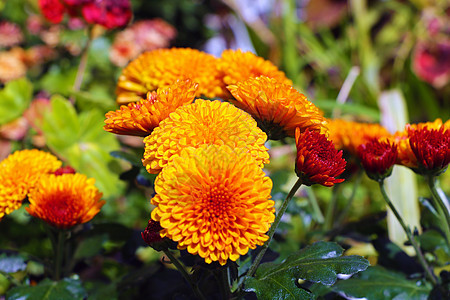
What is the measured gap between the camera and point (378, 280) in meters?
0.80

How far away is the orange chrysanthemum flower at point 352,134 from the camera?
35.0 inches

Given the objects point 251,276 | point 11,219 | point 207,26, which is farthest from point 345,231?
point 207,26

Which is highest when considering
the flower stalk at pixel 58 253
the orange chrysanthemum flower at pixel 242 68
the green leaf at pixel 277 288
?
the orange chrysanthemum flower at pixel 242 68

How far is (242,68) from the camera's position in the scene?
754 millimetres

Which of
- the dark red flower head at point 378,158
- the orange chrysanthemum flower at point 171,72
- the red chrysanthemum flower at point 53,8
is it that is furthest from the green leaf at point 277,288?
the red chrysanthemum flower at point 53,8

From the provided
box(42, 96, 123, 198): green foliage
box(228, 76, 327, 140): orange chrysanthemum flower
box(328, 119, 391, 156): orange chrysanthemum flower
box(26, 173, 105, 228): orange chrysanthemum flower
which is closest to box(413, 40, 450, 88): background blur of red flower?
box(328, 119, 391, 156): orange chrysanthemum flower

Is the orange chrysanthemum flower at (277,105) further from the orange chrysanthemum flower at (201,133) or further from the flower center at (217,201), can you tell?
the flower center at (217,201)

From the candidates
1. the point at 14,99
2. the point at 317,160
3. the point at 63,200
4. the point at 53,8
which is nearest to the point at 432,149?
the point at 317,160

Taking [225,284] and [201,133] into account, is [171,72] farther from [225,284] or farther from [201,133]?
[225,284]

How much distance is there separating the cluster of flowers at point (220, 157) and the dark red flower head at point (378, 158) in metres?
0.11

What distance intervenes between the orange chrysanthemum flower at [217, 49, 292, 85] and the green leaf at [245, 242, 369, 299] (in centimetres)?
31

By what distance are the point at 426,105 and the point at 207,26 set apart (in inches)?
76.3

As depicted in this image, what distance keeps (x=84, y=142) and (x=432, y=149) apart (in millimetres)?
1236

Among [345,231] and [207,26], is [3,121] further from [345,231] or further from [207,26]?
[207,26]
